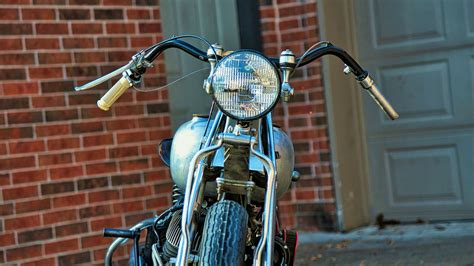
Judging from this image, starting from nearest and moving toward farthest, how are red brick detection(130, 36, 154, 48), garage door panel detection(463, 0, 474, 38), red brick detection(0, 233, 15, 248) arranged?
red brick detection(0, 233, 15, 248)
red brick detection(130, 36, 154, 48)
garage door panel detection(463, 0, 474, 38)

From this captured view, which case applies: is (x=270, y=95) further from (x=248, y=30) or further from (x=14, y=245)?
(x=248, y=30)

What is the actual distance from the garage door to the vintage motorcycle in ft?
10.8

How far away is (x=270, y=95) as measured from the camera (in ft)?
9.18

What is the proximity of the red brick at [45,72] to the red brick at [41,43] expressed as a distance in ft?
0.45

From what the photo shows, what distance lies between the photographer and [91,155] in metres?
5.65

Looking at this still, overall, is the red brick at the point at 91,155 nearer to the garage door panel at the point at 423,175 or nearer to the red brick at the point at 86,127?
the red brick at the point at 86,127

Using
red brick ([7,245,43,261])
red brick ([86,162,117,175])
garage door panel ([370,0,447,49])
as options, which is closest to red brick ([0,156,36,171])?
red brick ([86,162,117,175])

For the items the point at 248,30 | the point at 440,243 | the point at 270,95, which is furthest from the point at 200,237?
the point at 248,30

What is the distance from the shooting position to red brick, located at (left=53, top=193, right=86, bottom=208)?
5.51 metres

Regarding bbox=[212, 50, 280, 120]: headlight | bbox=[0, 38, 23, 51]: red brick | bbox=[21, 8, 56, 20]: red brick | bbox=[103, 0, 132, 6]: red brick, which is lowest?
A: bbox=[212, 50, 280, 120]: headlight

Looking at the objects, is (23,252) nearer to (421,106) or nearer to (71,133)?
(71,133)

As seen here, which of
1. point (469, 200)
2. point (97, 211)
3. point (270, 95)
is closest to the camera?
point (270, 95)

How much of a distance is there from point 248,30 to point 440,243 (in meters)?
2.17

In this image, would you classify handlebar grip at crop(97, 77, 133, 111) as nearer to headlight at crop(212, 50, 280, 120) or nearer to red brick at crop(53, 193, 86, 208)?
headlight at crop(212, 50, 280, 120)
